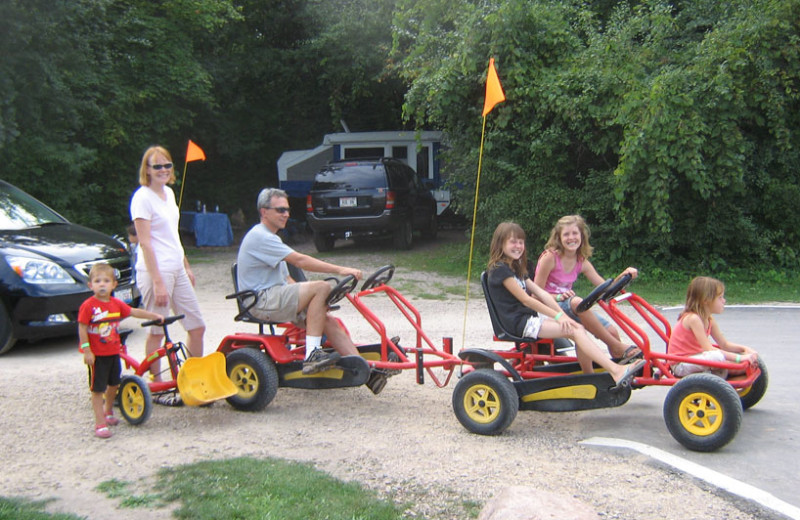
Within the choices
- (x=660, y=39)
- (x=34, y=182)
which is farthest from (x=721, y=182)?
(x=34, y=182)

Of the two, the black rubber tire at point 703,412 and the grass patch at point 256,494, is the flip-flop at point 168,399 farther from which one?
the black rubber tire at point 703,412

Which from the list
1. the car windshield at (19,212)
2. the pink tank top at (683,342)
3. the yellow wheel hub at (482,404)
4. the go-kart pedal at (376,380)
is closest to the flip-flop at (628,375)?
the pink tank top at (683,342)

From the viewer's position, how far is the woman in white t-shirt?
5.88 meters

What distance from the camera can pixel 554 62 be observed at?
12.6 meters

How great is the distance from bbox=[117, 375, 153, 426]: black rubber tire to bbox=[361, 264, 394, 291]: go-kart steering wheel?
5.54 feet

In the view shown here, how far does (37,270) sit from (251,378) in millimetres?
3122

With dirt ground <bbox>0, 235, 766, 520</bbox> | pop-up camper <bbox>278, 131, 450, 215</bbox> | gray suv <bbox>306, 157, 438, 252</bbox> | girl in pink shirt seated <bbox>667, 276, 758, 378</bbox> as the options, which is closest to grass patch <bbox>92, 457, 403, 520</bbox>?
dirt ground <bbox>0, 235, 766, 520</bbox>

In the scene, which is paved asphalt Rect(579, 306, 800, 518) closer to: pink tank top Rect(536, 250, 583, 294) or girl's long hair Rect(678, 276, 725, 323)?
girl's long hair Rect(678, 276, 725, 323)

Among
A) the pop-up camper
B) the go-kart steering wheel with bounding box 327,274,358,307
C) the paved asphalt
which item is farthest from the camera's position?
the pop-up camper

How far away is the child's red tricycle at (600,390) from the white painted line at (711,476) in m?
0.20

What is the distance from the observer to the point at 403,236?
16844 mm

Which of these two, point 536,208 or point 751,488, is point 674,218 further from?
point 751,488

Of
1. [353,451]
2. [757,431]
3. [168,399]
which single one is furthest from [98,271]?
[757,431]

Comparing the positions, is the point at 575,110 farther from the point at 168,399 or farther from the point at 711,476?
the point at 711,476
